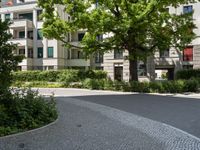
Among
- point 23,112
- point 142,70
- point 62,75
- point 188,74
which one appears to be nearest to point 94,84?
point 62,75

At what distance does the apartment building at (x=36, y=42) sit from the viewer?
4138 centimetres

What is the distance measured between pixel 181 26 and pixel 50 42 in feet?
82.6

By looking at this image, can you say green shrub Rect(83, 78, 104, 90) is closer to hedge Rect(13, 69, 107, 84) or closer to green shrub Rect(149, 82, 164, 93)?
hedge Rect(13, 69, 107, 84)

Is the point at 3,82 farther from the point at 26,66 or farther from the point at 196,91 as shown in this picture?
the point at 26,66

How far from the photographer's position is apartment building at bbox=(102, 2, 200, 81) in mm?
32688

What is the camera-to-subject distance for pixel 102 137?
21.9 ft

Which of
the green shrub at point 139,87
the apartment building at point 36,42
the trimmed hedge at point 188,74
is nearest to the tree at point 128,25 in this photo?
the green shrub at point 139,87

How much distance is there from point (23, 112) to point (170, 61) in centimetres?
2896

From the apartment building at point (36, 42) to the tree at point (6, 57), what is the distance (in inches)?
1286

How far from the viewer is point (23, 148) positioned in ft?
18.0

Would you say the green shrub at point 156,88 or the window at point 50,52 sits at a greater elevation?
the window at point 50,52

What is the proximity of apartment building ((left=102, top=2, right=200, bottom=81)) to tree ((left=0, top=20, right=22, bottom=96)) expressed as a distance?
80.3ft

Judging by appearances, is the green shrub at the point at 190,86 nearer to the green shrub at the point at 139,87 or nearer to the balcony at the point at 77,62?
the green shrub at the point at 139,87

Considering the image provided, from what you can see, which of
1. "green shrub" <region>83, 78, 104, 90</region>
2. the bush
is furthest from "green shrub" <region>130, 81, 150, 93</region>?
the bush
